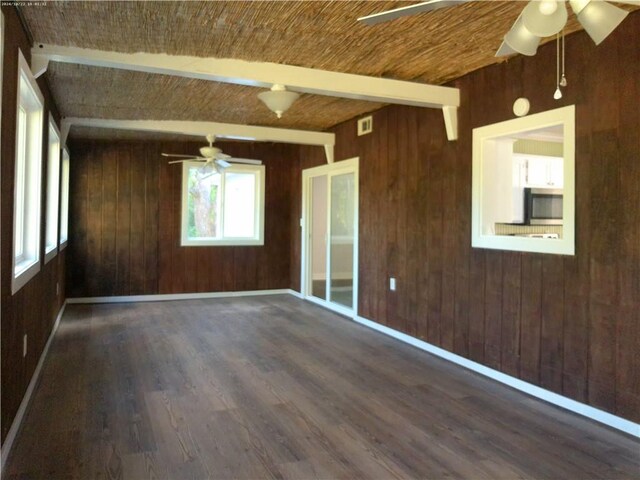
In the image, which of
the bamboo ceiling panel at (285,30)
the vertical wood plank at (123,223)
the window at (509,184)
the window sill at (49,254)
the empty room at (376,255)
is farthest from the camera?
the vertical wood plank at (123,223)

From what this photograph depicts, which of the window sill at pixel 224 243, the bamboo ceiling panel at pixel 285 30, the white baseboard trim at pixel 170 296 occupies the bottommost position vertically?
the white baseboard trim at pixel 170 296

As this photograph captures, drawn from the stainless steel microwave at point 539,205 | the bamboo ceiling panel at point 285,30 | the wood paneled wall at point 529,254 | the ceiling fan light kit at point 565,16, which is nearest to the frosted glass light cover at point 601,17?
the ceiling fan light kit at point 565,16

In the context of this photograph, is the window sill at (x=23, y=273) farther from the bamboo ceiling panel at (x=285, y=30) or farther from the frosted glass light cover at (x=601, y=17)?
the frosted glass light cover at (x=601, y=17)

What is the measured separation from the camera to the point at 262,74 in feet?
11.0

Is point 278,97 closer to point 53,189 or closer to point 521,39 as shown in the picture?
point 521,39

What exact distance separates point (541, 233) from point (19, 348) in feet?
13.9

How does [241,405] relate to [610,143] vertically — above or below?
below

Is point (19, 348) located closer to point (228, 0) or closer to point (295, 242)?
point (228, 0)

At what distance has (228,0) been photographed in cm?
247

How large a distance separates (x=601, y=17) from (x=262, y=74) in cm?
225

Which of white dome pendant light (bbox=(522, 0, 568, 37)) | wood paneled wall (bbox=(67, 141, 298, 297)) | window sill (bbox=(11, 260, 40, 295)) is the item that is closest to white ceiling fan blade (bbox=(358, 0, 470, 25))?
white dome pendant light (bbox=(522, 0, 568, 37))

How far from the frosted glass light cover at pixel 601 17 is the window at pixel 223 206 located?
599cm

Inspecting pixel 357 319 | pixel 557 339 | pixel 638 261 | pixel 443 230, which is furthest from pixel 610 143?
pixel 357 319

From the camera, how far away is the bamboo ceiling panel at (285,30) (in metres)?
2.56
